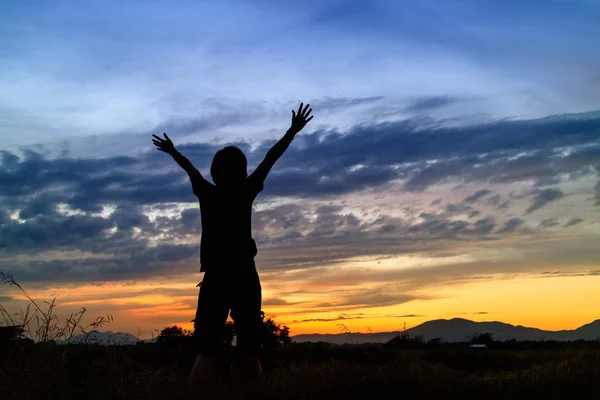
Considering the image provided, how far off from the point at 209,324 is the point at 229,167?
1.48 m

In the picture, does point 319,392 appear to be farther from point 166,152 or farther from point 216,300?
point 166,152

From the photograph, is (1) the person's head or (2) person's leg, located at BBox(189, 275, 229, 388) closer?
(2) person's leg, located at BBox(189, 275, 229, 388)

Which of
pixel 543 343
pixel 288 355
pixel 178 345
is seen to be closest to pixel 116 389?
pixel 288 355

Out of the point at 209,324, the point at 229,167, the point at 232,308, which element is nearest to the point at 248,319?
the point at 232,308

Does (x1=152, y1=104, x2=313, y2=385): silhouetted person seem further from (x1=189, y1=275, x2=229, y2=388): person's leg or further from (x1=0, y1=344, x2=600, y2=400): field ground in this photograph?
(x1=0, y1=344, x2=600, y2=400): field ground

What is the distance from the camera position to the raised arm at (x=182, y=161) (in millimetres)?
5801

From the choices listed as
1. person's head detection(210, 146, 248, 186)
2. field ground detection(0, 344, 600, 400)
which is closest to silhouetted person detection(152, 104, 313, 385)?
person's head detection(210, 146, 248, 186)

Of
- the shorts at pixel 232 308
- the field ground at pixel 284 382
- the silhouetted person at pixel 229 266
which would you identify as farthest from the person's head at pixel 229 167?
the field ground at pixel 284 382

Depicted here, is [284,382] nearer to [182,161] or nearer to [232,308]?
[232,308]

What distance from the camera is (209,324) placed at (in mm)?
5527

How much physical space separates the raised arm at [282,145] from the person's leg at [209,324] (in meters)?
1.11

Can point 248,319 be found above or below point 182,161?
below

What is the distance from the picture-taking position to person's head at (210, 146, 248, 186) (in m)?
5.74

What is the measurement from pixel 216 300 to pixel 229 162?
1313 millimetres
